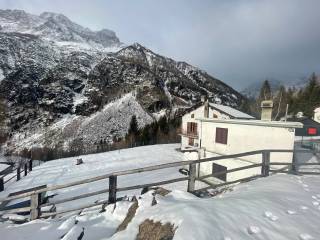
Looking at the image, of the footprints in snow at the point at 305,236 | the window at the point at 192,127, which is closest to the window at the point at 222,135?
the footprints in snow at the point at 305,236

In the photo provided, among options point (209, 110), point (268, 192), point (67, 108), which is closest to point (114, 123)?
point (67, 108)

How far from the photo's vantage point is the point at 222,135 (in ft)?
69.9

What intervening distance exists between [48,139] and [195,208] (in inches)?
4920

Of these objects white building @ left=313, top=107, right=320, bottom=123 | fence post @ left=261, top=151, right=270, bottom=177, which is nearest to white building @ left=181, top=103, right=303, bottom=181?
fence post @ left=261, top=151, right=270, bottom=177

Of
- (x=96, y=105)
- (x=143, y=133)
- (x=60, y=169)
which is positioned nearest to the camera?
(x=60, y=169)

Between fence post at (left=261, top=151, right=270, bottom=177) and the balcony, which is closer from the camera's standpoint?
fence post at (left=261, top=151, right=270, bottom=177)

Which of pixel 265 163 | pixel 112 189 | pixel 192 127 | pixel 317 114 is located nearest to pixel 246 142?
pixel 265 163

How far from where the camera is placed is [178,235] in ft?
13.1

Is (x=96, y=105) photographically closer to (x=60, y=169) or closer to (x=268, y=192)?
(x=60, y=169)

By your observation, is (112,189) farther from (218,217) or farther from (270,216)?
(270,216)

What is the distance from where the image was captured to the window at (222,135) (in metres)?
20.9

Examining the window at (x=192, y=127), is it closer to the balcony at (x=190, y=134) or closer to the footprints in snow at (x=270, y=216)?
the balcony at (x=190, y=134)

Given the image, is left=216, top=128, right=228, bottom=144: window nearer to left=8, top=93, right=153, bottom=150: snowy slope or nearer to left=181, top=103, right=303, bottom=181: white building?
left=181, top=103, right=303, bottom=181: white building

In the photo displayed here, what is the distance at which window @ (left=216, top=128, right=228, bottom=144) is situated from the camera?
20945mm
